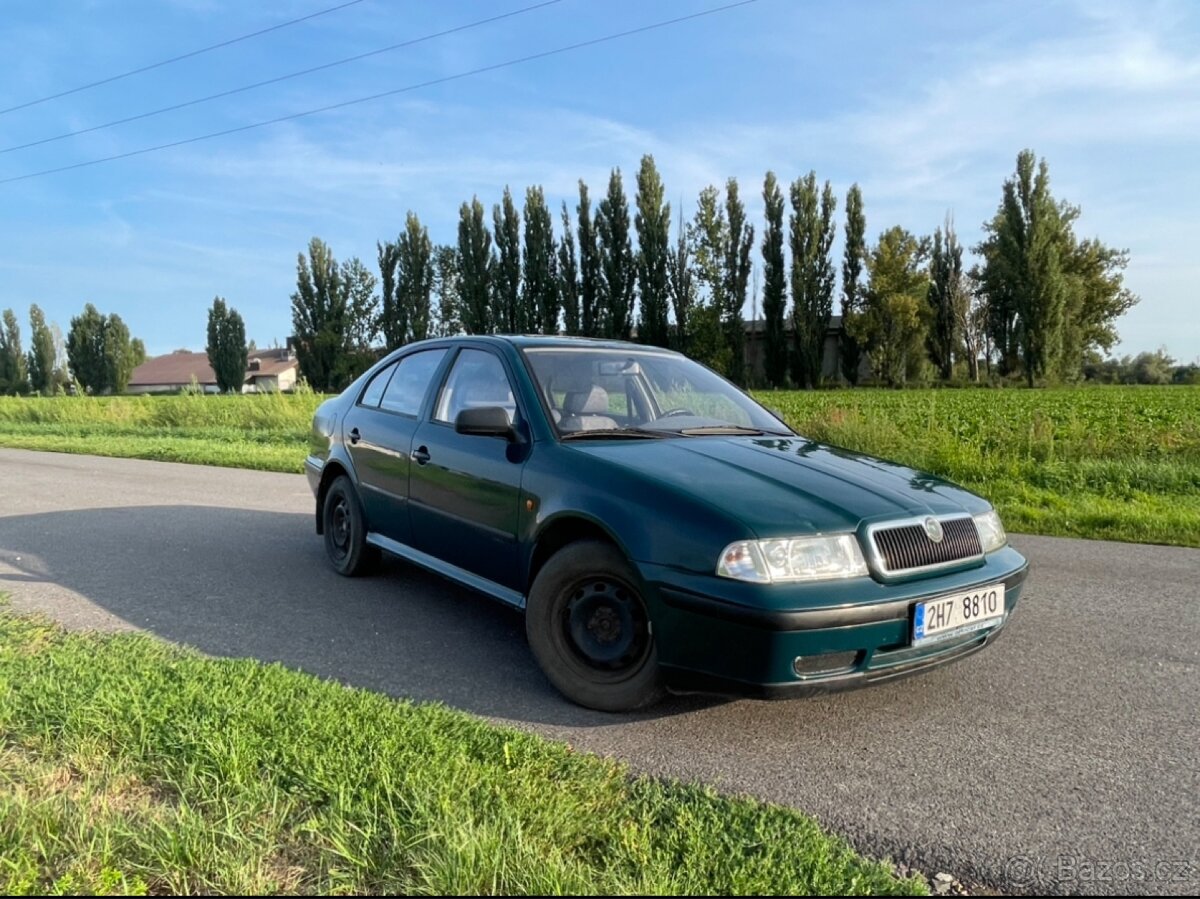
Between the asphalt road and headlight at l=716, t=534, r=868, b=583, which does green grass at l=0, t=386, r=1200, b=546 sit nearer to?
the asphalt road

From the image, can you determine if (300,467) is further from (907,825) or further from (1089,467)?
(907,825)

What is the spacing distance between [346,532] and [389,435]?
952mm

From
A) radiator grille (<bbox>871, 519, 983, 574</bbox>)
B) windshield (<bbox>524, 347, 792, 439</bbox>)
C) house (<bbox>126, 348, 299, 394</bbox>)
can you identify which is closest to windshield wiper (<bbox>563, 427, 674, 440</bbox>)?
windshield (<bbox>524, 347, 792, 439</bbox>)

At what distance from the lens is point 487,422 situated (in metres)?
3.72

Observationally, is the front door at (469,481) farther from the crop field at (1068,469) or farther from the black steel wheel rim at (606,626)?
the crop field at (1068,469)

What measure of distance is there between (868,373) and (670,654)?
5416 cm

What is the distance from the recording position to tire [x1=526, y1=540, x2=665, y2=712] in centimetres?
317

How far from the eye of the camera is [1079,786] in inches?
105

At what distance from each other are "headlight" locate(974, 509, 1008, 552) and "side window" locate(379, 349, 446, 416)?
2950 millimetres

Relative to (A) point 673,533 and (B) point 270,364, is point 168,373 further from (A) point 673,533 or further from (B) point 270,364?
(A) point 673,533

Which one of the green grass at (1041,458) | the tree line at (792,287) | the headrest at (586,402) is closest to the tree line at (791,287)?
the tree line at (792,287)

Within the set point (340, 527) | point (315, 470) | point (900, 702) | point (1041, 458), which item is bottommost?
point (900, 702)

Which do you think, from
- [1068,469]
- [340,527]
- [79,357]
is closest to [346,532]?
[340,527]

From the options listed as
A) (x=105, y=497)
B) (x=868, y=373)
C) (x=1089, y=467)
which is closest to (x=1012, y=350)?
(x=868, y=373)
